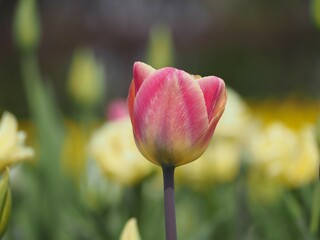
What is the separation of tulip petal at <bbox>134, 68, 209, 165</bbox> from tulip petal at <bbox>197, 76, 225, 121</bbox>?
11 millimetres

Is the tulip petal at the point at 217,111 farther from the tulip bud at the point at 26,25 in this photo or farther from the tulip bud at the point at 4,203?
the tulip bud at the point at 26,25

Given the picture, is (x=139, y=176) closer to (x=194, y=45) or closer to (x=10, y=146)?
(x=10, y=146)

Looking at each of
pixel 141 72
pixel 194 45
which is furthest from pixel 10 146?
pixel 194 45

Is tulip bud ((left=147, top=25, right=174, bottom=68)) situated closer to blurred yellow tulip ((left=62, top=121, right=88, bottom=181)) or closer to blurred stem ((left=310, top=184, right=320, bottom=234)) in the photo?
blurred yellow tulip ((left=62, top=121, right=88, bottom=181))

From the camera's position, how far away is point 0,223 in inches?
32.5

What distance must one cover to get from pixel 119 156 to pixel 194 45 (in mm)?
5236

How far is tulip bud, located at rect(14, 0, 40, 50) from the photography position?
159cm

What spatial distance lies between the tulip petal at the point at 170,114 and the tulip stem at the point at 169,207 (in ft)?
0.05

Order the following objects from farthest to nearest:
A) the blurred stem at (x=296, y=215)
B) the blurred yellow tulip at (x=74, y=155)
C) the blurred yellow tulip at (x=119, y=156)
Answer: the blurred yellow tulip at (x=74, y=155)
the blurred yellow tulip at (x=119, y=156)
the blurred stem at (x=296, y=215)

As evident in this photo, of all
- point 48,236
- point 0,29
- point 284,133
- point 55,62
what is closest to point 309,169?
point 284,133

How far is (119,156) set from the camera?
1.32 m

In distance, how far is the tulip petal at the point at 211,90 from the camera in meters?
0.76

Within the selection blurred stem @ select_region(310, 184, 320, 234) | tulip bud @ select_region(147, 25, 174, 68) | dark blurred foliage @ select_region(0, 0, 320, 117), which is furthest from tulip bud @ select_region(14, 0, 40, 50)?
dark blurred foliage @ select_region(0, 0, 320, 117)

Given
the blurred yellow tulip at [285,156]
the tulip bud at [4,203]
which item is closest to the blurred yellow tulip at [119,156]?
the blurred yellow tulip at [285,156]
